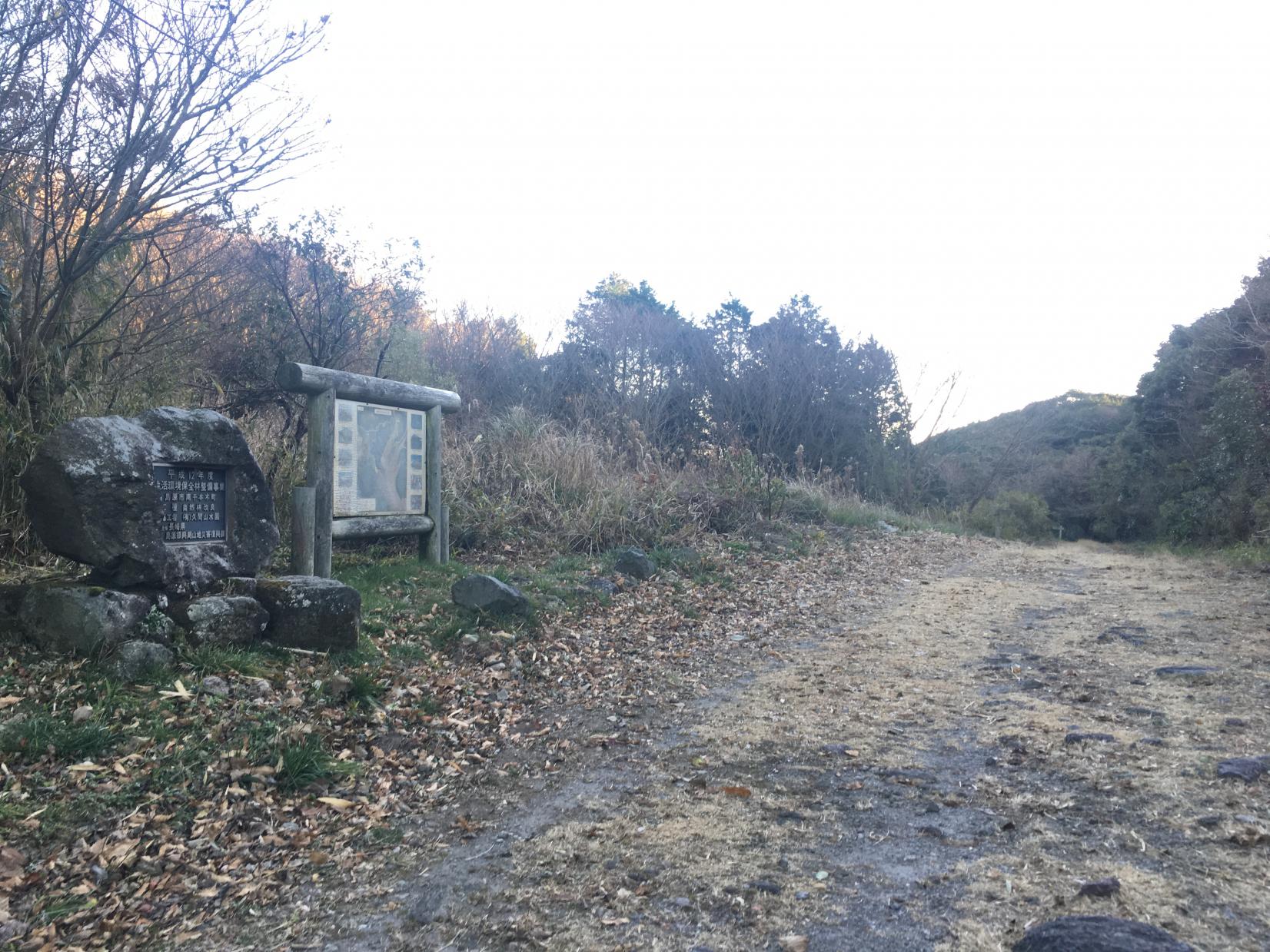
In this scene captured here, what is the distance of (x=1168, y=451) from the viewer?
25.9 m

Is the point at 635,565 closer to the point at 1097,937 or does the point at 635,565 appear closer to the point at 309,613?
the point at 309,613

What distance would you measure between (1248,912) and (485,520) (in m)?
8.91

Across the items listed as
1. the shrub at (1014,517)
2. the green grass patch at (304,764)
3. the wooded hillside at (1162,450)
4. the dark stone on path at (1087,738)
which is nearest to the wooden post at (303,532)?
the green grass patch at (304,764)

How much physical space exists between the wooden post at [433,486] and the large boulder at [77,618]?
422 cm

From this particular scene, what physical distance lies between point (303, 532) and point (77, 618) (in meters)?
2.81

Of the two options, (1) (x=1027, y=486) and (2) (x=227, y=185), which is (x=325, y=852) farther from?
(1) (x=1027, y=486)

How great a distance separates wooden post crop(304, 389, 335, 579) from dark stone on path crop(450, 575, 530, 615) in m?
1.27

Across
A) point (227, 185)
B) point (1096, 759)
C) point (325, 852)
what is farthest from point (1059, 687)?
point (227, 185)

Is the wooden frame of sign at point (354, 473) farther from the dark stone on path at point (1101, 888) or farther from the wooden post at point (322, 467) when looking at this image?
the dark stone on path at point (1101, 888)

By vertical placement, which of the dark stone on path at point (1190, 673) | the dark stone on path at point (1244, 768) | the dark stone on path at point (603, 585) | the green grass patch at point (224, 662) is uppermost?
A: the dark stone on path at point (603, 585)

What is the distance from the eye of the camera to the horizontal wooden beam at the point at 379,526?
824 cm

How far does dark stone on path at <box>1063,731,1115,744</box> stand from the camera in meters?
4.88

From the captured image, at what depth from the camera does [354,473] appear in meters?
8.48

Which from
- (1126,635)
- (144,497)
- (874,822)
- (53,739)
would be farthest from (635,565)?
(53,739)
